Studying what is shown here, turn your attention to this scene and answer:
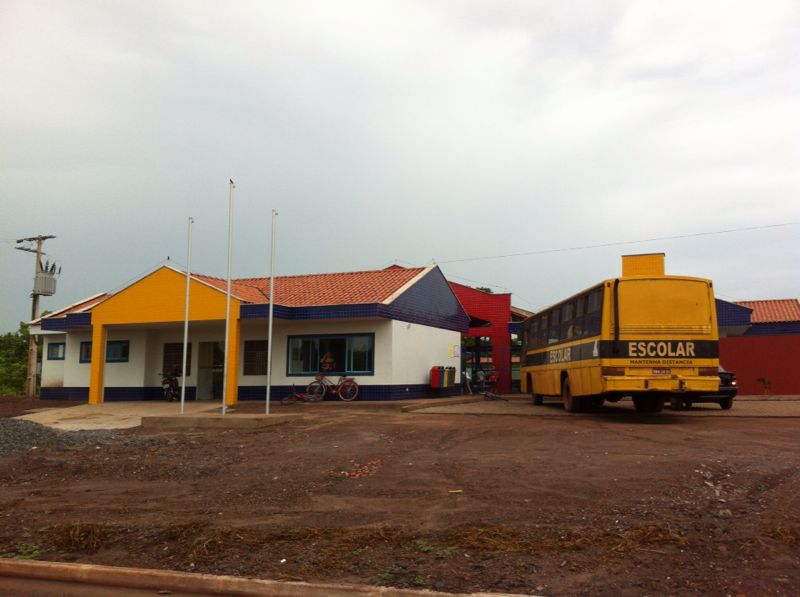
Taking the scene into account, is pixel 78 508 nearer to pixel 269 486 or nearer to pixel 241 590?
pixel 269 486

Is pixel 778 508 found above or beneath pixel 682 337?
beneath

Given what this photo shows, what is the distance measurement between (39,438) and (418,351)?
1380 centimetres

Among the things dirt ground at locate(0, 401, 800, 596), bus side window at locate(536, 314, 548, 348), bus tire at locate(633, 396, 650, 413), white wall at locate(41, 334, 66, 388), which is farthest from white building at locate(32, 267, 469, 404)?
dirt ground at locate(0, 401, 800, 596)

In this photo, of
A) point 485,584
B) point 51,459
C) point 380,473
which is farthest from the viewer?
point 51,459

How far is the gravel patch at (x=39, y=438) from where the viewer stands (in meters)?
13.7

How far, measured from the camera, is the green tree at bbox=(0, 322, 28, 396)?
50.7m

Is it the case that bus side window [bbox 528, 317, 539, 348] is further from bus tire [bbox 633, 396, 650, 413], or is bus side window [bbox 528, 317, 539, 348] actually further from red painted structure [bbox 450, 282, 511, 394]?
red painted structure [bbox 450, 282, 511, 394]

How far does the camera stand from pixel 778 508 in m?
6.93

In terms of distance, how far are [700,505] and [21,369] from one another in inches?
2202

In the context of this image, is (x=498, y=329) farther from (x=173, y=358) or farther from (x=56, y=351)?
(x=56, y=351)

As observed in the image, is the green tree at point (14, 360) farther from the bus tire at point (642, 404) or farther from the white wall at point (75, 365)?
the bus tire at point (642, 404)

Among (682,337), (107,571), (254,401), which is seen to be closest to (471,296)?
(254,401)

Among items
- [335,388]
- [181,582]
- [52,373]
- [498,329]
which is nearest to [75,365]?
[52,373]

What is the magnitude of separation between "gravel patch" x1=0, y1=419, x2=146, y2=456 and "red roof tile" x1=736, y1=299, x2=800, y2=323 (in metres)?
31.7
